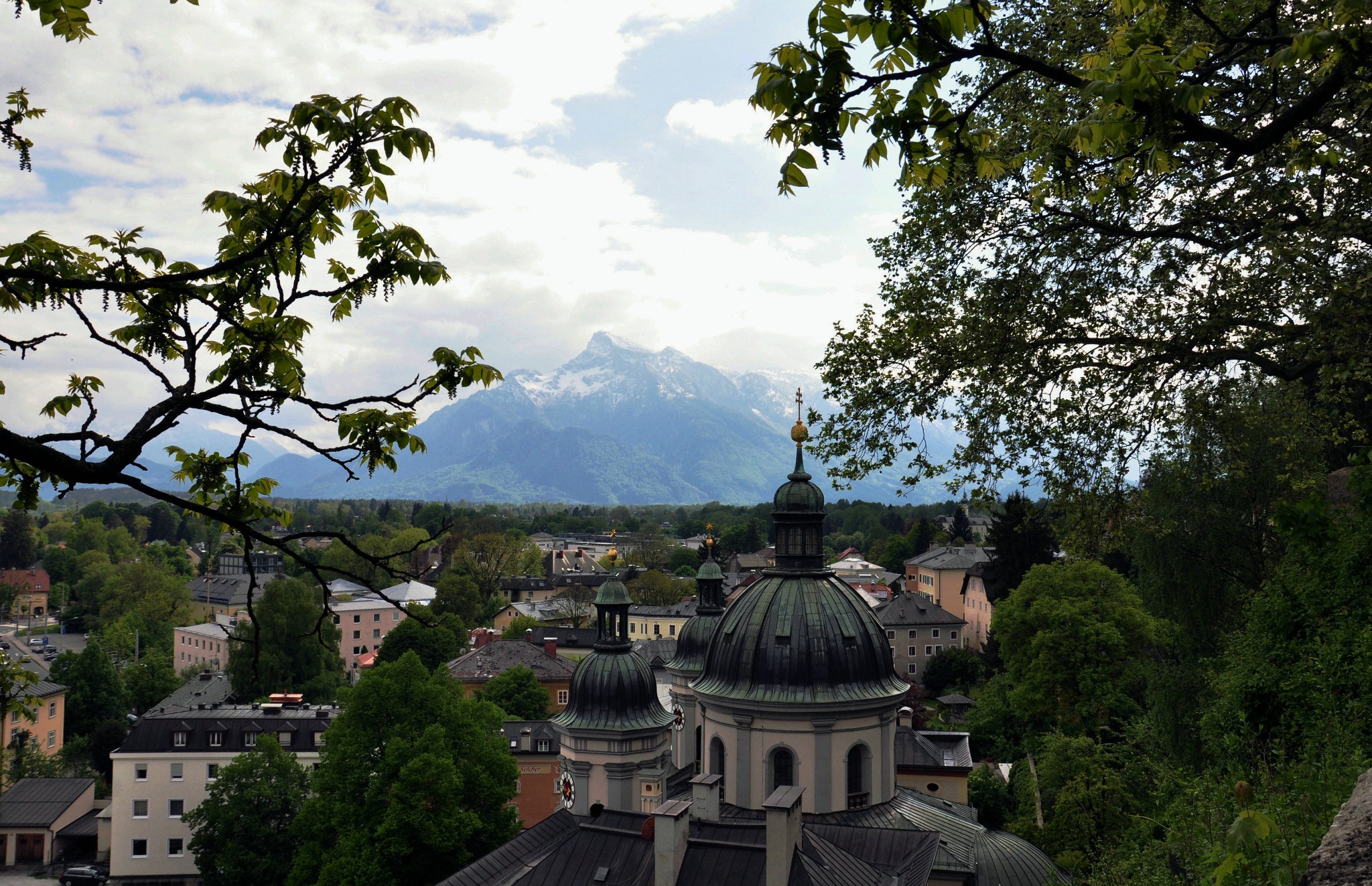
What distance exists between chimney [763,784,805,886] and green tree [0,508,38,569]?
449 ft

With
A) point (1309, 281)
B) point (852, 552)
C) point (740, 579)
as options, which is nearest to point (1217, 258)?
point (1309, 281)

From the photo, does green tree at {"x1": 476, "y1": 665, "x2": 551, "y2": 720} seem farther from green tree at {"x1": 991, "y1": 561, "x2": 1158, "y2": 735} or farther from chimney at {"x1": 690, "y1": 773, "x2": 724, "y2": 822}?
chimney at {"x1": 690, "y1": 773, "x2": 724, "y2": 822}

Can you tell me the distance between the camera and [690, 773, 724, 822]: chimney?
26.2m

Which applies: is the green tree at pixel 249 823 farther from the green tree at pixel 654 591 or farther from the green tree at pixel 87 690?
the green tree at pixel 654 591

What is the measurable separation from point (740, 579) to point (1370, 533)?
121m

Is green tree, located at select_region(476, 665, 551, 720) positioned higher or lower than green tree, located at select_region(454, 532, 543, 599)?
lower

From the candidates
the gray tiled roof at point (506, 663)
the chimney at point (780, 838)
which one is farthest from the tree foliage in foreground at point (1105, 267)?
the gray tiled roof at point (506, 663)

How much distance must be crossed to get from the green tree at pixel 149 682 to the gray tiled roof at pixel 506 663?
2145cm

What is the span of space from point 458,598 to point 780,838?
271 ft

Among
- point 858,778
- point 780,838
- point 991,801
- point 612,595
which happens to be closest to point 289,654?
point 612,595

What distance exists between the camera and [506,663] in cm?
6925

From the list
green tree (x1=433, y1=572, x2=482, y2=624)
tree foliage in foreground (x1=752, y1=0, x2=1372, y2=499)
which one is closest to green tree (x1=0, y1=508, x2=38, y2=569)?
green tree (x1=433, y1=572, x2=482, y2=624)

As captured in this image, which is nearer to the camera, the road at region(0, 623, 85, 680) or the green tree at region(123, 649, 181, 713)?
the road at region(0, 623, 85, 680)

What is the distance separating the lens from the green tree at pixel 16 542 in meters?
128
